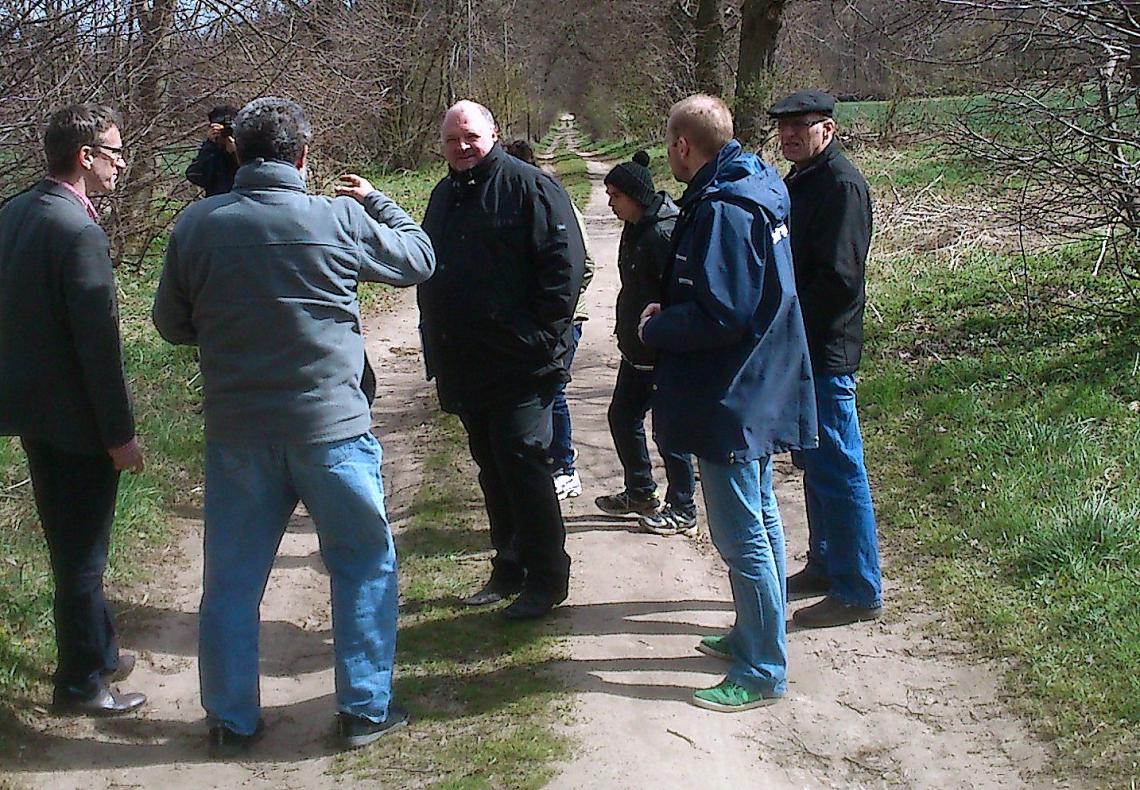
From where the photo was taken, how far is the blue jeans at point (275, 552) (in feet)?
11.6

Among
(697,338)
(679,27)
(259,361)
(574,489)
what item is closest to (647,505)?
(574,489)

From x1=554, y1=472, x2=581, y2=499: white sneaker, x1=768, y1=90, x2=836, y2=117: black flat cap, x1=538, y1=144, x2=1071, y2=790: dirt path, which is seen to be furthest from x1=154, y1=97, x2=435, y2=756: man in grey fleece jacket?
x1=554, y1=472, x2=581, y2=499: white sneaker

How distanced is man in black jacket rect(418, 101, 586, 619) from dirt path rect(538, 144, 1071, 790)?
1.61 ft

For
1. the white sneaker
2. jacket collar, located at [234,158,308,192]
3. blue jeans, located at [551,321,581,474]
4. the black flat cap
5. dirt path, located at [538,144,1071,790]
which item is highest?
the black flat cap

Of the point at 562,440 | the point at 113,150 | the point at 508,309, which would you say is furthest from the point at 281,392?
the point at 562,440

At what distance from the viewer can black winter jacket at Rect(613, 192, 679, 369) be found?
5.17 m

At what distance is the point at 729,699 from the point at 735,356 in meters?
1.20

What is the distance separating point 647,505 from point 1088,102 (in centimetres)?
435

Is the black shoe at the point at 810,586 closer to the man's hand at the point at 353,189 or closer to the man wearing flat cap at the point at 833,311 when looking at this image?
the man wearing flat cap at the point at 833,311

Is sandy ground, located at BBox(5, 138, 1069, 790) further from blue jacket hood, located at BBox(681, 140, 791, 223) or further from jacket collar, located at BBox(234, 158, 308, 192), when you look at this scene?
jacket collar, located at BBox(234, 158, 308, 192)

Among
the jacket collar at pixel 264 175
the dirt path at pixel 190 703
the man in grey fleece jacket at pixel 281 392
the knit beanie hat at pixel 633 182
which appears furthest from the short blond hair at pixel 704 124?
the dirt path at pixel 190 703

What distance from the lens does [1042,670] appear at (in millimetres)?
4129

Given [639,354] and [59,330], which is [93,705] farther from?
[639,354]

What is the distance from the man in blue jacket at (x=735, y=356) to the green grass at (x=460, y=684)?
0.64m
